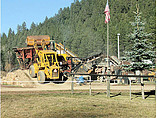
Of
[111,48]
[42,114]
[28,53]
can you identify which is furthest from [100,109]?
[111,48]

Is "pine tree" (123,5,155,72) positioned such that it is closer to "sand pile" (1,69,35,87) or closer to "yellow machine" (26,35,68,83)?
"yellow machine" (26,35,68,83)

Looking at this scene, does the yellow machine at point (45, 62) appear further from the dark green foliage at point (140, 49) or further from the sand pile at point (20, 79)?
the dark green foliage at point (140, 49)

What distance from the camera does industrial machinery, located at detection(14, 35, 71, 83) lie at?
2820 cm

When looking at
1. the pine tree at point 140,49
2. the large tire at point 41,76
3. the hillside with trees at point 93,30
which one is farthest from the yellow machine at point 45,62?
the hillside with trees at point 93,30

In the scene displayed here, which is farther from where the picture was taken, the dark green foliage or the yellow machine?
the yellow machine

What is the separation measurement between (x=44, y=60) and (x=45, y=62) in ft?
0.83

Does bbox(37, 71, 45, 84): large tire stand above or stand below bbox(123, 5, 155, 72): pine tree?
below

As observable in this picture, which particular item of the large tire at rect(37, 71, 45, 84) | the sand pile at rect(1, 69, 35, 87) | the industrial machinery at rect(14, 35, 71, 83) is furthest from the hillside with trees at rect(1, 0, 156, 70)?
the sand pile at rect(1, 69, 35, 87)

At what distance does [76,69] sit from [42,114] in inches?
906

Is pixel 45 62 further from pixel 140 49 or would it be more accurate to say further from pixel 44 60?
pixel 140 49

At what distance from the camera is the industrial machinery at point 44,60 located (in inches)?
1110

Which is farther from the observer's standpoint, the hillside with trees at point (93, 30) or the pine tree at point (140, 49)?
the hillside with trees at point (93, 30)

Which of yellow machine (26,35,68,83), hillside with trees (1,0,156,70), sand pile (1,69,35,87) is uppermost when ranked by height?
hillside with trees (1,0,156,70)

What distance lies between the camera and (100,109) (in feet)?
36.6
